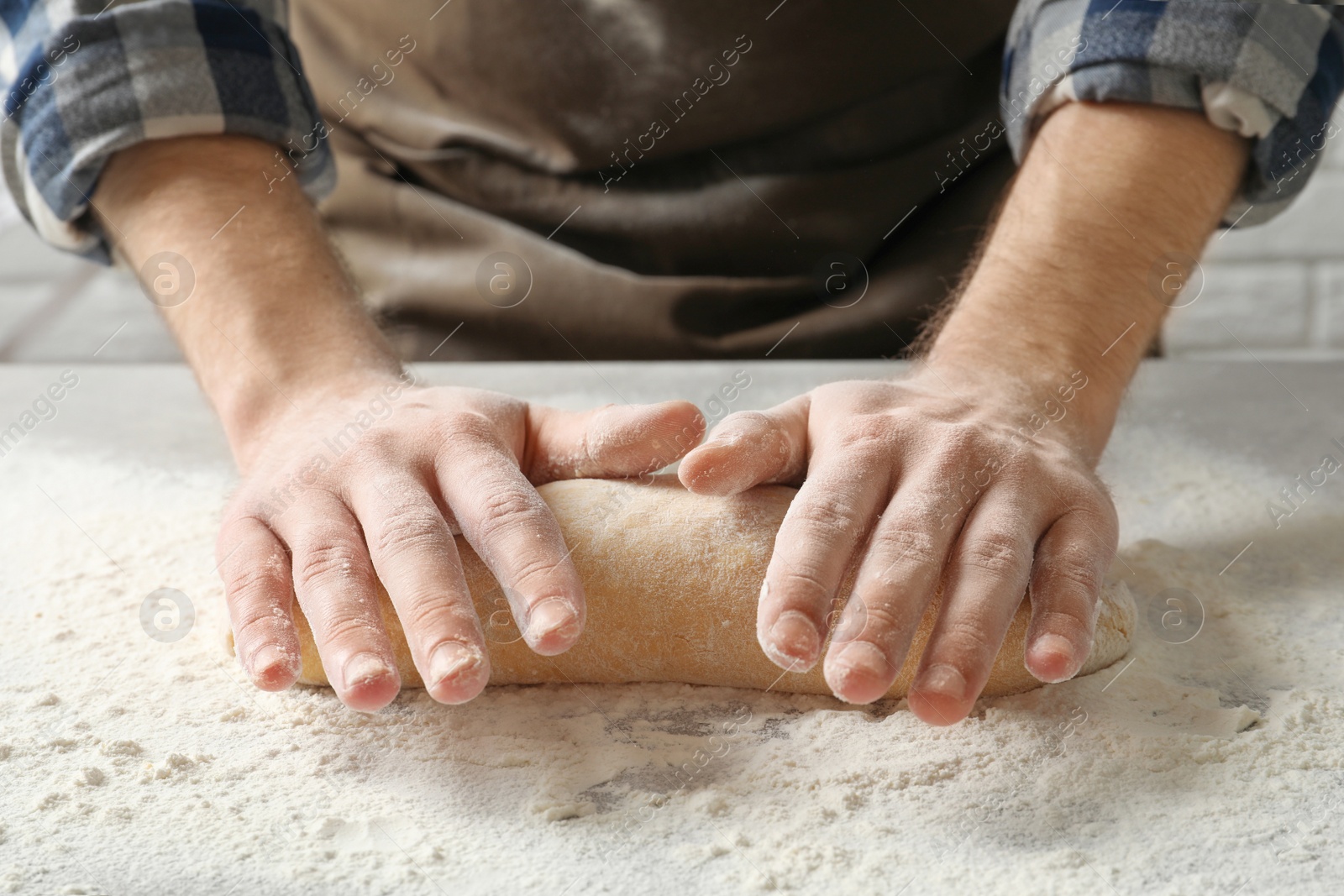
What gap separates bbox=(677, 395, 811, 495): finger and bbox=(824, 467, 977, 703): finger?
11 centimetres

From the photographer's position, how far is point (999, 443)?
804 mm

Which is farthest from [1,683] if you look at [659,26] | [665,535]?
[659,26]

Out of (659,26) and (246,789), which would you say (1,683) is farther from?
(659,26)

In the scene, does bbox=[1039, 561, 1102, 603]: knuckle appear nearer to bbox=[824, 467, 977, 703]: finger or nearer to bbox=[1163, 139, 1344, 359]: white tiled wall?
bbox=[824, 467, 977, 703]: finger

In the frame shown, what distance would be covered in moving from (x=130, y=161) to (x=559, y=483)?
2.08ft

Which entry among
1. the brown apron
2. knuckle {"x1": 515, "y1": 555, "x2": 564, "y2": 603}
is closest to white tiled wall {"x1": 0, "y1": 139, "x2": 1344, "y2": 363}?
the brown apron

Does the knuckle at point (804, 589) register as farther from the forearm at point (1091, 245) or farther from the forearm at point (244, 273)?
the forearm at point (244, 273)

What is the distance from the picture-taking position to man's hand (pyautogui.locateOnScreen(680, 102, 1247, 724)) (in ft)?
2.24

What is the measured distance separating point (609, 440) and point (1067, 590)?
364 millimetres

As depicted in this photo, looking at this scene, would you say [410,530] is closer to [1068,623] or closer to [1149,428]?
[1068,623]

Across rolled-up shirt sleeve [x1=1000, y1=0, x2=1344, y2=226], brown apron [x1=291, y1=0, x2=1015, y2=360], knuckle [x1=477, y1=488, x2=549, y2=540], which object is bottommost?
brown apron [x1=291, y1=0, x2=1015, y2=360]

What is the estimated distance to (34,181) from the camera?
3.81ft

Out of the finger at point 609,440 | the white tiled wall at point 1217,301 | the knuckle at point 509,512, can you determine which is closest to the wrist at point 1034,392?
the finger at point 609,440

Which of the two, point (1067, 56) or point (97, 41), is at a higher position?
point (97, 41)
